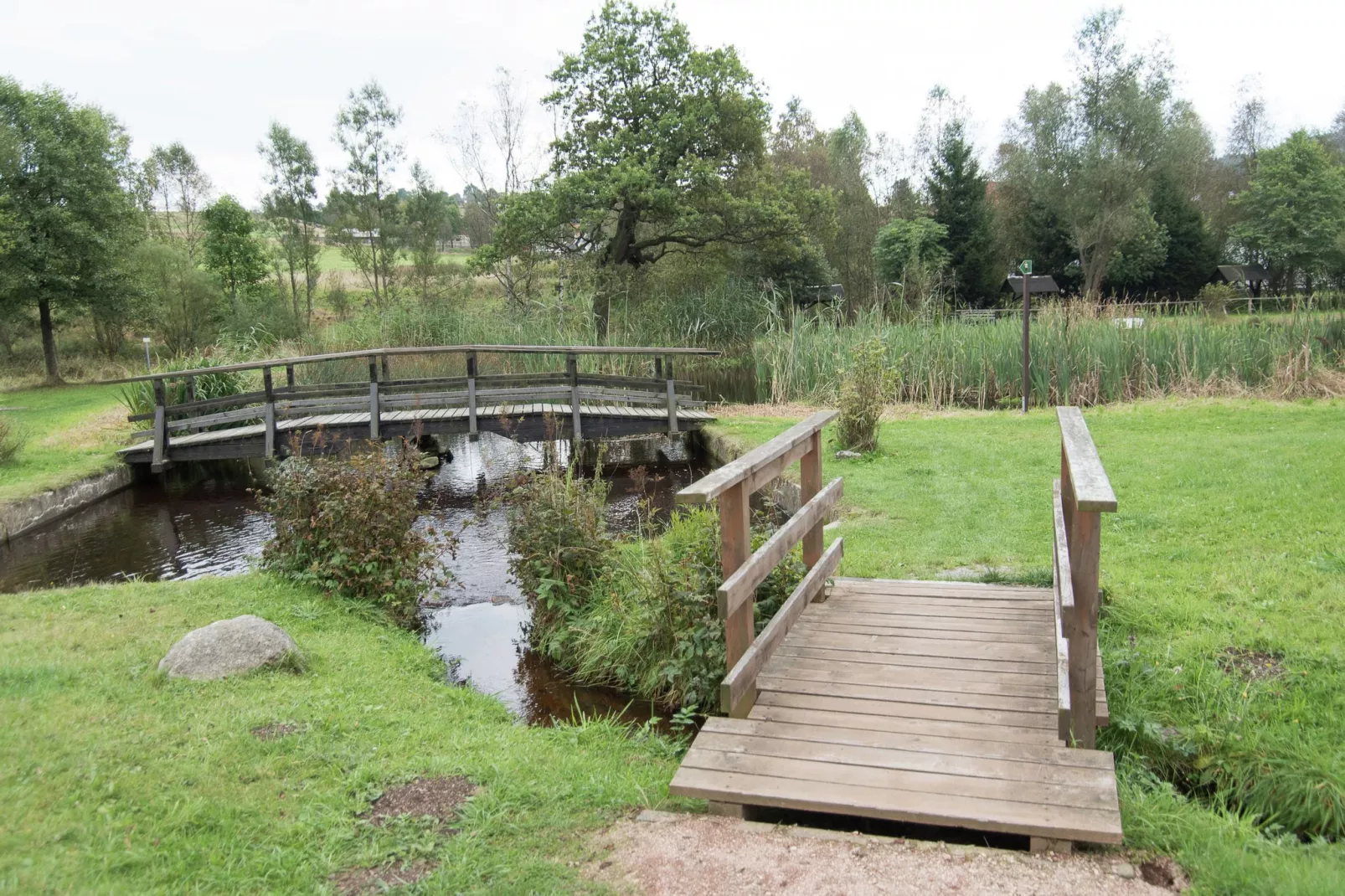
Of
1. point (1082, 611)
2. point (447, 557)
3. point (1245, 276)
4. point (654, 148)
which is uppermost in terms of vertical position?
point (654, 148)

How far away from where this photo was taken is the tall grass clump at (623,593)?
459 cm

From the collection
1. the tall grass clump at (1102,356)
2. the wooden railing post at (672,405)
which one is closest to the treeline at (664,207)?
the tall grass clump at (1102,356)

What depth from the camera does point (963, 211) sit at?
33.2m

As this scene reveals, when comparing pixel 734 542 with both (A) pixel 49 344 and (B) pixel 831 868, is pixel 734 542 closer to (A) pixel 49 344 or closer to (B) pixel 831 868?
(B) pixel 831 868

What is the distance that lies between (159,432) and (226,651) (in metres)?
8.53

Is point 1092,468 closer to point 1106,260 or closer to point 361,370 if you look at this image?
point 361,370

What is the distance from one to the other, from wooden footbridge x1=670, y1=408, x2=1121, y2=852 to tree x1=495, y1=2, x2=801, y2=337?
1650 centimetres

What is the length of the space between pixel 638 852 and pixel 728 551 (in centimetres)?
130

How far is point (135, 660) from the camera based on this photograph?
14.7 feet

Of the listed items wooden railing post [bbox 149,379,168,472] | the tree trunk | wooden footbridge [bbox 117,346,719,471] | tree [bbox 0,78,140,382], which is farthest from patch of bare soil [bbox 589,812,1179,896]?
the tree trunk

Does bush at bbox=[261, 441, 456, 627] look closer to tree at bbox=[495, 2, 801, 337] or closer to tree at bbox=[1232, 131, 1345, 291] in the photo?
tree at bbox=[495, 2, 801, 337]

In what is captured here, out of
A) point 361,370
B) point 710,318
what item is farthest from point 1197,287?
point 361,370

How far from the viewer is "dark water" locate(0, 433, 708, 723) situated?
546cm

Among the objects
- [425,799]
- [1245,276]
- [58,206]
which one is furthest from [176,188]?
[1245,276]
